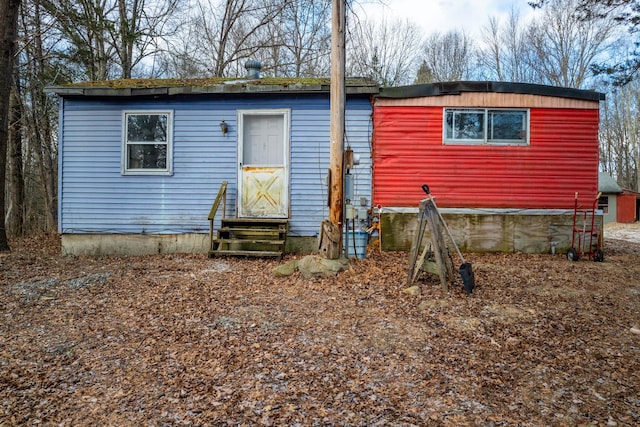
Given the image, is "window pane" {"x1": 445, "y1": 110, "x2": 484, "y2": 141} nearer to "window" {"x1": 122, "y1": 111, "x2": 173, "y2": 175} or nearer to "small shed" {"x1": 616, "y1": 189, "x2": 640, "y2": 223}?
"window" {"x1": 122, "y1": 111, "x2": 173, "y2": 175}

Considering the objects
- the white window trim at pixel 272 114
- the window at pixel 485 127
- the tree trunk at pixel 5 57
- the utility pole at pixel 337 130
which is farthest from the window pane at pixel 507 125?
the tree trunk at pixel 5 57

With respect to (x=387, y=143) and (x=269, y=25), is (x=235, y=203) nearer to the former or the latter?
(x=387, y=143)

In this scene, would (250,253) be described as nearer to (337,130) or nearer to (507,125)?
(337,130)

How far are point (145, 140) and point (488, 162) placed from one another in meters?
7.45

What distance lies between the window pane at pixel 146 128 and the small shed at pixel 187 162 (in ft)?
0.07

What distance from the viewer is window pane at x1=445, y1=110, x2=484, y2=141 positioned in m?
8.05

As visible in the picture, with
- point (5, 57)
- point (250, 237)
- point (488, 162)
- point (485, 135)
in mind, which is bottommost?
point (250, 237)

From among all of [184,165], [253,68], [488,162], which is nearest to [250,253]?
[184,165]

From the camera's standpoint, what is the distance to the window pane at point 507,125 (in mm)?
8047

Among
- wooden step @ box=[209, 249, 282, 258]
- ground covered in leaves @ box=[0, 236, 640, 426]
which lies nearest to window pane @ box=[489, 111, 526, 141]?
ground covered in leaves @ box=[0, 236, 640, 426]

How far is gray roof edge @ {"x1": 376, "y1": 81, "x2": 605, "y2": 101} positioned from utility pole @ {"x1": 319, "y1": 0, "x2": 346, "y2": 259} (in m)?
1.99

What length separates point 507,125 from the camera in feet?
26.5

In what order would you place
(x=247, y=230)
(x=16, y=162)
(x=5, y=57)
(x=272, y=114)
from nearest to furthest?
(x=247, y=230) → (x=5, y=57) → (x=272, y=114) → (x=16, y=162)

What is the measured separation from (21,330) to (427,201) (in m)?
4.88
